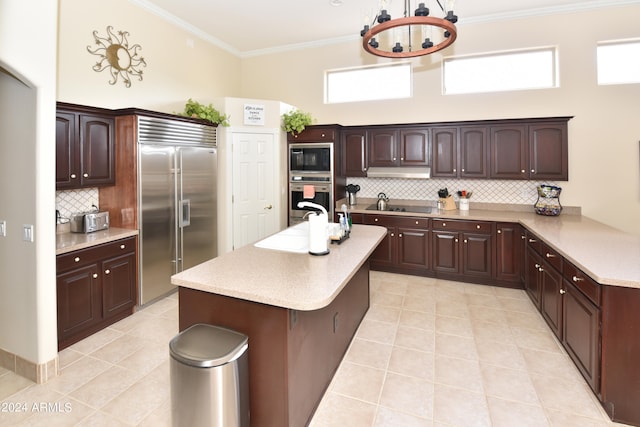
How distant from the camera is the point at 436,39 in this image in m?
5.00

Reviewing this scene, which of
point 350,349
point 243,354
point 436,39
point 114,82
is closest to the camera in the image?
point 243,354

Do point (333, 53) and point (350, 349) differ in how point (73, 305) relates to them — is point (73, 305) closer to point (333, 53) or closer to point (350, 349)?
point (350, 349)

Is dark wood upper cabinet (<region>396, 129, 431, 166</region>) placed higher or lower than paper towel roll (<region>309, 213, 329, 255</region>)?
higher

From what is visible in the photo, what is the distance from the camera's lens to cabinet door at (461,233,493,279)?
4.50 metres

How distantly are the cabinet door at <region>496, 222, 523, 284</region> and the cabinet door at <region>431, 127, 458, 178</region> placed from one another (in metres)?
1.02

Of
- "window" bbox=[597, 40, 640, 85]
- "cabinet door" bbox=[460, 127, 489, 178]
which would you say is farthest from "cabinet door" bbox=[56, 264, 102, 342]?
"window" bbox=[597, 40, 640, 85]

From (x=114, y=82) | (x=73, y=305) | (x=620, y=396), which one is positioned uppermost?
(x=114, y=82)

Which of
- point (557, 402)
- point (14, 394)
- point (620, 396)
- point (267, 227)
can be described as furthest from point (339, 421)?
point (267, 227)

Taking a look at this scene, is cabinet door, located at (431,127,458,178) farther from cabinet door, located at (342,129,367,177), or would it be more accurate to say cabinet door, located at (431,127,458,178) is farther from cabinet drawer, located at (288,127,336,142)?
cabinet drawer, located at (288,127,336,142)

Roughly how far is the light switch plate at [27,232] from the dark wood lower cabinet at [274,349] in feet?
4.35

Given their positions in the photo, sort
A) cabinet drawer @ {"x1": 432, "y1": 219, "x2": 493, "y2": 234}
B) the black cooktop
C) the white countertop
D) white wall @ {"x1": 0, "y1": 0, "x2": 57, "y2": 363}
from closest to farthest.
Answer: white wall @ {"x1": 0, "y1": 0, "x2": 57, "y2": 363}
the white countertop
cabinet drawer @ {"x1": 432, "y1": 219, "x2": 493, "y2": 234}
the black cooktop

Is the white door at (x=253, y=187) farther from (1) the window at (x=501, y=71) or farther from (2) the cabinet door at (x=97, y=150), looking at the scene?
(1) the window at (x=501, y=71)

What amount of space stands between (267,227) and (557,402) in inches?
162

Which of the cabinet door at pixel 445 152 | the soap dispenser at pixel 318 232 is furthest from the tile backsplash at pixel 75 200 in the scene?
the cabinet door at pixel 445 152
